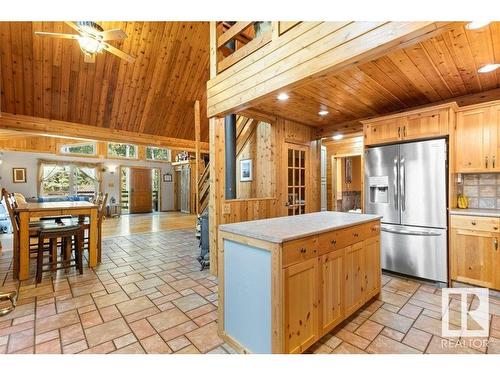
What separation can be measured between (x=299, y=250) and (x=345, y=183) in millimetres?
5932

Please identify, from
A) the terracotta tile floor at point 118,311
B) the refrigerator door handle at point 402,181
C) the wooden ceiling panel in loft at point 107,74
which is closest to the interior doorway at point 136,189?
the wooden ceiling panel in loft at point 107,74

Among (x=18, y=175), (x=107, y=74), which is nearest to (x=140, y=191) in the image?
(x=18, y=175)

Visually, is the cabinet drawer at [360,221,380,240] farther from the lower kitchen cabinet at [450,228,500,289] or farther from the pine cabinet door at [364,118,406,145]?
the pine cabinet door at [364,118,406,145]

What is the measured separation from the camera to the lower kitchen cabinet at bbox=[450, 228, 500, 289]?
106 inches

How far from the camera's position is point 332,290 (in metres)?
1.97

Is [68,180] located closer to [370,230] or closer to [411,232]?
[370,230]

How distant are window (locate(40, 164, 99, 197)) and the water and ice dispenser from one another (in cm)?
996

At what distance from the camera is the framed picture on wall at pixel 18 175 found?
8.23 metres

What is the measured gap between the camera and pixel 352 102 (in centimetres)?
363

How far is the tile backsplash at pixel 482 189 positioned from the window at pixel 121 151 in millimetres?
10649

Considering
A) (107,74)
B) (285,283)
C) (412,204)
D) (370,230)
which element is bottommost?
(285,283)
